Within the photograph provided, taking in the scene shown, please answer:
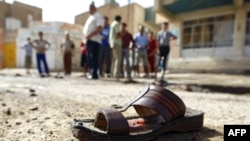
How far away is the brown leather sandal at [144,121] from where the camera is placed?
1.42m

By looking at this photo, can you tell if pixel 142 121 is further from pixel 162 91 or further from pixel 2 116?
pixel 2 116

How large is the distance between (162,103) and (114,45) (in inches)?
190

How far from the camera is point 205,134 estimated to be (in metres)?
1.75

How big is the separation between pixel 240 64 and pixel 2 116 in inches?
452

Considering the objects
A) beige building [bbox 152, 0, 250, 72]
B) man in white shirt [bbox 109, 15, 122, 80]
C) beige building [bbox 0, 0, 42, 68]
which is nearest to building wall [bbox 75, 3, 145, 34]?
beige building [bbox 0, 0, 42, 68]

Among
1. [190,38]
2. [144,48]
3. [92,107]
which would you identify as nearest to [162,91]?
[92,107]

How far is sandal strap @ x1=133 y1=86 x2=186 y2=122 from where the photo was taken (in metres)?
1.59

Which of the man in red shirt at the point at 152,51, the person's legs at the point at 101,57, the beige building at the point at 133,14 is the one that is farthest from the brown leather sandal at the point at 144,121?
the beige building at the point at 133,14

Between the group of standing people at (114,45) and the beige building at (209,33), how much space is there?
476 centimetres

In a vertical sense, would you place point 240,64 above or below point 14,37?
below

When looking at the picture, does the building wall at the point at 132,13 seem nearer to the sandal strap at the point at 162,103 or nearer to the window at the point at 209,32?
the window at the point at 209,32

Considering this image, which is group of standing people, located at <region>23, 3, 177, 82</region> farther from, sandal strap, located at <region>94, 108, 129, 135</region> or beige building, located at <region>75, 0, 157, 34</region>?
beige building, located at <region>75, 0, 157, 34</region>

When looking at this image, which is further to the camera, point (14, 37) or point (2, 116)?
point (14, 37)

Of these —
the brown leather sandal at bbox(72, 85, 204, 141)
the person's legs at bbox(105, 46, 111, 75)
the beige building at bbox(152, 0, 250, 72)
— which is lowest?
the brown leather sandal at bbox(72, 85, 204, 141)
